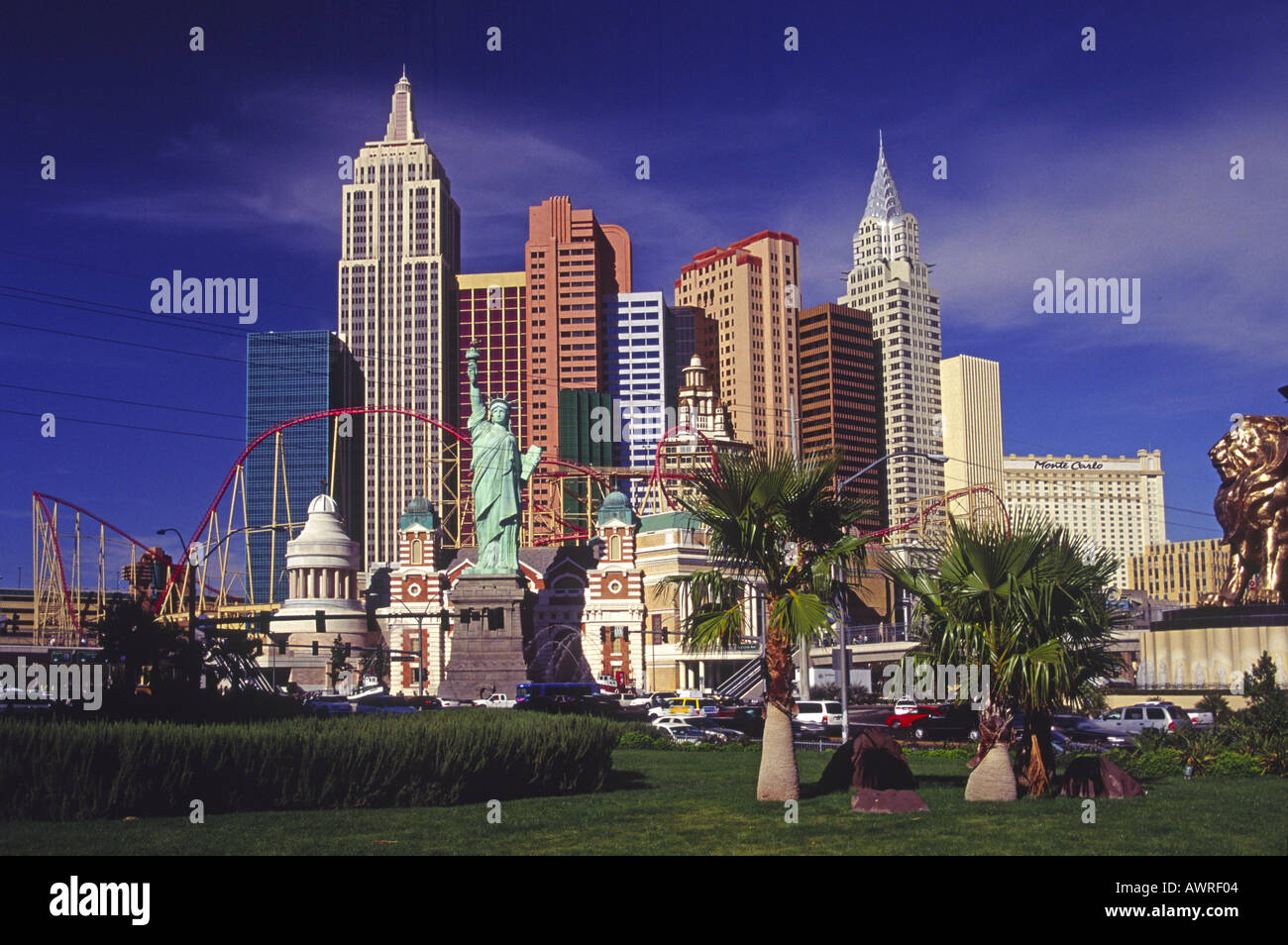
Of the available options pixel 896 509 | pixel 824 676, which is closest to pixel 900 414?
pixel 896 509

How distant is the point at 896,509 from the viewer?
648 ft

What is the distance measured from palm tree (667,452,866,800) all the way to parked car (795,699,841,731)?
86.9ft

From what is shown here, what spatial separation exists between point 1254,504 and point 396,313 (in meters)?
149

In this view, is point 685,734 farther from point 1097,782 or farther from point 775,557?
point 775,557

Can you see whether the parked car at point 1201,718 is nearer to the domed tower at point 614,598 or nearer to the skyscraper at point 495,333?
A: the domed tower at point 614,598

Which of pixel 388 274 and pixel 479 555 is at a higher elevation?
pixel 388 274

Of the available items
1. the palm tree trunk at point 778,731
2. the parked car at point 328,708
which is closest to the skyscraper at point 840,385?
the parked car at point 328,708

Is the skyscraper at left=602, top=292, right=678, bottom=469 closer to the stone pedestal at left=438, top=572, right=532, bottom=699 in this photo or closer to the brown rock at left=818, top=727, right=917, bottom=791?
the stone pedestal at left=438, top=572, right=532, bottom=699

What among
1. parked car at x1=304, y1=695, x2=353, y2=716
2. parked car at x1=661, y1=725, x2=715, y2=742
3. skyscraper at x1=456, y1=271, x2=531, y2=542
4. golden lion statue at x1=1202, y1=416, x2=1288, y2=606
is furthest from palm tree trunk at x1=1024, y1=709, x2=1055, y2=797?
skyscraper at x1=456, y1=271, x2=531, y2=542

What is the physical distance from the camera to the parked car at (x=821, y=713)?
1889 inches

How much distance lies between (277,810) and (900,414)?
18490 centimetres

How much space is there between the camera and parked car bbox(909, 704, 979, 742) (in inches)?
1772

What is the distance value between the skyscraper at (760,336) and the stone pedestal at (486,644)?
350ft

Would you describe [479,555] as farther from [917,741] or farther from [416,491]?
[416,491]
